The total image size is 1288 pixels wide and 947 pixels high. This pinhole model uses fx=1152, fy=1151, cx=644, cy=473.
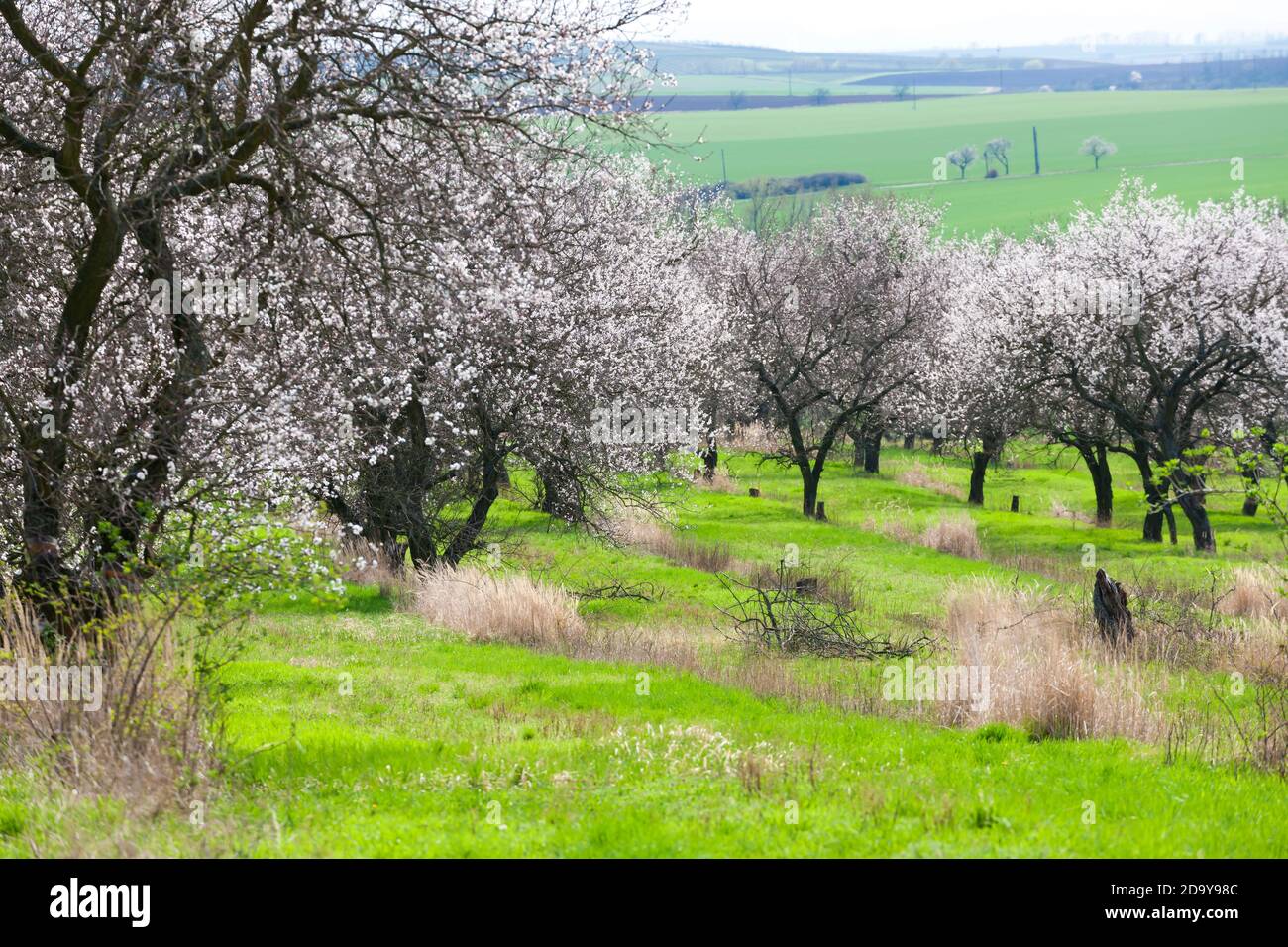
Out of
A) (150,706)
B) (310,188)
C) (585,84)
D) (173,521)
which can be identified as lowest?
(150,706)

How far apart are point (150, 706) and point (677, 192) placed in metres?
42.3

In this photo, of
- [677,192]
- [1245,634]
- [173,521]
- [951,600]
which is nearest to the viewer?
[173,521]

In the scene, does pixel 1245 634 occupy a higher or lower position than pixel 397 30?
lower

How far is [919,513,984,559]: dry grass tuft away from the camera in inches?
1303

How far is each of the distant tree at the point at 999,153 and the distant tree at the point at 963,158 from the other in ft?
6.33

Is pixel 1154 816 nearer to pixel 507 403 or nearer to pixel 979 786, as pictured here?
pixel 979 786

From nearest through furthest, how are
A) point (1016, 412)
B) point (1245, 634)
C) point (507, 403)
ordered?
point (1245, 634) < point (507, 403) < point (1016, 412)

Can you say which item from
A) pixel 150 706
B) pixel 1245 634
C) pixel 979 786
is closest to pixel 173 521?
pixel 150 706

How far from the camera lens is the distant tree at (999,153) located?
170000mm

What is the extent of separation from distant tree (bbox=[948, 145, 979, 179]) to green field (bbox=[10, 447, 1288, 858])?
166 m

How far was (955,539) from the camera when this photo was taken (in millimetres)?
33719

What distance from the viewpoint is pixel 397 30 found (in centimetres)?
1023

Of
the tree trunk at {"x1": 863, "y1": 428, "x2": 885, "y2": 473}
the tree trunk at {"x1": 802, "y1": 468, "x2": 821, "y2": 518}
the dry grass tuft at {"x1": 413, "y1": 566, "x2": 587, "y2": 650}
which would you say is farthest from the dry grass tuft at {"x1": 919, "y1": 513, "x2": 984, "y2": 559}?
the dry grass tuft at {"x1": 413, "y1": 566, "x2": 587, "y2": 650}

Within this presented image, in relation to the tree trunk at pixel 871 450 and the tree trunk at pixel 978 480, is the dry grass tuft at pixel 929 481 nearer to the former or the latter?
the tree trunk at pixel 978 480
